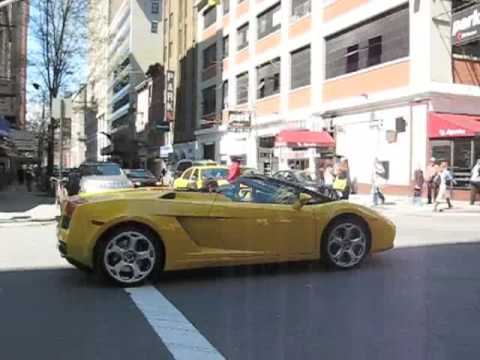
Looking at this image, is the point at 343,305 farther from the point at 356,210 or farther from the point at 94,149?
the point at 94,149

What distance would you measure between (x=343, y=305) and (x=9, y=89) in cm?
2600

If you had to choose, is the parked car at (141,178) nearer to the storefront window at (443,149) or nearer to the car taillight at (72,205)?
the storefront window at (443,149)

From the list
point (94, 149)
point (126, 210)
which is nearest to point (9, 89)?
point (126, 210)

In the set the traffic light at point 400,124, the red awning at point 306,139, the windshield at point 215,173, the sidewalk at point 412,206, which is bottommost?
the sidewalk at point 412,206

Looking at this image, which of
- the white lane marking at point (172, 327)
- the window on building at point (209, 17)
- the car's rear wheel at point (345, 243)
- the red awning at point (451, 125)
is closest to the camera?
the white lane marking at point (172, 327)

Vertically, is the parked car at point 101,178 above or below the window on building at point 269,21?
below

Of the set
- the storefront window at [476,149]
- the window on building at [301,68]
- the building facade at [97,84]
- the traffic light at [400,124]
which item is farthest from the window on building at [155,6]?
the storefront window at [476,149]

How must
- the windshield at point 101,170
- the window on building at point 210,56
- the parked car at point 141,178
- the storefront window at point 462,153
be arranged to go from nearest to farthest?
the windshield at point 101,170
the storefront window at point 462,153
the parked car at point 141,178
the window on building at point 210,56

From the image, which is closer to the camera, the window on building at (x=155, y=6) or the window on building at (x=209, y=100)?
the window on building at (x=209, y=100)

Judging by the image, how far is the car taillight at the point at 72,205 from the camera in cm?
801

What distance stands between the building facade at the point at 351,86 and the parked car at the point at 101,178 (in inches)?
413

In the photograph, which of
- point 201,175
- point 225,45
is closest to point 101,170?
point 201,175

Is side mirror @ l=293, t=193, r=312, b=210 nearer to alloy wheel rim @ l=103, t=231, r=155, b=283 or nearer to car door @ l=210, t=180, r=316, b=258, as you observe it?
car door @ l=210, t=180, r=316, b=258

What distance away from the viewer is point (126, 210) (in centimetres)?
775
